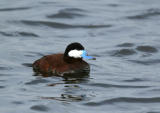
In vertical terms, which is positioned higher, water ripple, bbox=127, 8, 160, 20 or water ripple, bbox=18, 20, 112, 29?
water ripple, bbox=127, 8, 160, 20

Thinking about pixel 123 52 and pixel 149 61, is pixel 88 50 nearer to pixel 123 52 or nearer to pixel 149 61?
pixel 123 52

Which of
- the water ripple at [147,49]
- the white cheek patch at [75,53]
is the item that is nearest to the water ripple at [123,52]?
the water ripple at [147,49]

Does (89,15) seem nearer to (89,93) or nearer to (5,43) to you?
(5,43)

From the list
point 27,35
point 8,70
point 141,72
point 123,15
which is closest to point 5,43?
point 27,35

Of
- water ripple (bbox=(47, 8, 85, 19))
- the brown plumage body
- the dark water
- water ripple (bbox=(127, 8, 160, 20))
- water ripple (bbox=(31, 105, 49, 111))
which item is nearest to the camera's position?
water ripple (bbox=(31, 105, 49, 111))

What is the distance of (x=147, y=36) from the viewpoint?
17.2m

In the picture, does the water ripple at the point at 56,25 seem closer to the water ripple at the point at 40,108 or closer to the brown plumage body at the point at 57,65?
the brown plumage body at the point at 57,65

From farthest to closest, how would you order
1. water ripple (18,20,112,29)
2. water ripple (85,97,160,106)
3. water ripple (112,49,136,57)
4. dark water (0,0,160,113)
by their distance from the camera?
1. water ripple (18,20,112,29)
2. water ripple (112,49,136,57)
3. water ripple (85,97,160,106)
4. dark water (0,0,160,113)

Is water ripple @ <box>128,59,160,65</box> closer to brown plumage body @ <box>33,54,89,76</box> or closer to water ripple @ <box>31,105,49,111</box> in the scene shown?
brown plumage body @ <box>33,54,89,76</box>

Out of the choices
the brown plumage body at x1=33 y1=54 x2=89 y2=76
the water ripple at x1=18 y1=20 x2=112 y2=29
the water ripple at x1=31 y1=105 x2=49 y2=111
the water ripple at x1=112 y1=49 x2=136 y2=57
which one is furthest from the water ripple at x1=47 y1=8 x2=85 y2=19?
the water ripple at x1=31 y1=105 x2=49 y2=111

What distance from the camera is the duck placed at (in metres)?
13.2

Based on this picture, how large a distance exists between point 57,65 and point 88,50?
2.58 m

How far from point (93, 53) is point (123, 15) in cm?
475

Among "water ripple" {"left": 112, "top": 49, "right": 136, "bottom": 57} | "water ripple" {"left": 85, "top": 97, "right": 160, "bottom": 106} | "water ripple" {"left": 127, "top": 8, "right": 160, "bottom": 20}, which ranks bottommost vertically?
"water ripple" {"left": 85, "top": 97, "right": 160, "bottom": 106}
